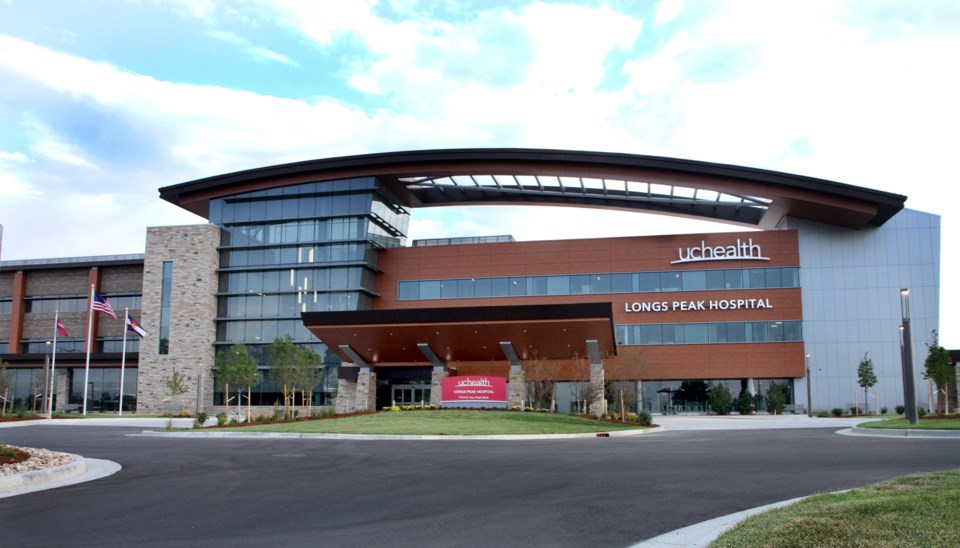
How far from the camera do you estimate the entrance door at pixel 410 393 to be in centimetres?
6084

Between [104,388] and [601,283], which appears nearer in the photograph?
[601,283]

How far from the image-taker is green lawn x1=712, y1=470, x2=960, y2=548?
6.80m

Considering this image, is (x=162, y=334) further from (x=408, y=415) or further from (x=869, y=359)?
(x=869, y=359)

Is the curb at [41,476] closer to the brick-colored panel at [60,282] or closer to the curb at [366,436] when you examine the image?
the curb at [366,436]

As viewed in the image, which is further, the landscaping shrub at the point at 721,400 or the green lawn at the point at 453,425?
the landscaping shrub at the point at 721,400

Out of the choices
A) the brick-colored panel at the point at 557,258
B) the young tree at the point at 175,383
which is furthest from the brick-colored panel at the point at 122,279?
the brick-colored panel at the point at 557,258

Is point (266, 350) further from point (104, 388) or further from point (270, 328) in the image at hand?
point (104, 388)

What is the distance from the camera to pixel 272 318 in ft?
204

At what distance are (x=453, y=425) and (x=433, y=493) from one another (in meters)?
19.2

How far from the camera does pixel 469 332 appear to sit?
153 feet

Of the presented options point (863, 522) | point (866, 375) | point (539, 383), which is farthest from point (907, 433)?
point (866, 375)

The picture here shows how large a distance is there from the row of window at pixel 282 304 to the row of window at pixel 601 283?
5.10m

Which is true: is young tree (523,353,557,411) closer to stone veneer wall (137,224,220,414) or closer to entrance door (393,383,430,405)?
entrance door (393,383,430,405)

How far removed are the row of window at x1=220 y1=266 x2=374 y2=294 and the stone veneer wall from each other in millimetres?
1688
